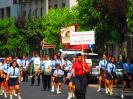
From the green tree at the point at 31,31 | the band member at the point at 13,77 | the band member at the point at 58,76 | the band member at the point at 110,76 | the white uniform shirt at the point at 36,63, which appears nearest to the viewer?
the band member at the point at 13,77

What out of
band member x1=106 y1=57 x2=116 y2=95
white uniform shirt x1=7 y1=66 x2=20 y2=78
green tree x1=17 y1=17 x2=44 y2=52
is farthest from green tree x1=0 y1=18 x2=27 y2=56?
white uniform shirt x1=7 y1=66 x2=20 y2=78

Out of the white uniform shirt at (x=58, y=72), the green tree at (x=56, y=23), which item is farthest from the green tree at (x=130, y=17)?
the green tree at (x=56, y=23)

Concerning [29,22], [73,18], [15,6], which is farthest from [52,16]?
[15,6]

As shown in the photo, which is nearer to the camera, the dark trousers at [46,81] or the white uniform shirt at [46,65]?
the white uniform shirt at [46,65]

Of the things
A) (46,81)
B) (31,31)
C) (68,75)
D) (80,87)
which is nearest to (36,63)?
(46,81)

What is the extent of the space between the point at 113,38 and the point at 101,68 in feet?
36.8

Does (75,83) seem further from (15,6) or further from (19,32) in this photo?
(15,6)

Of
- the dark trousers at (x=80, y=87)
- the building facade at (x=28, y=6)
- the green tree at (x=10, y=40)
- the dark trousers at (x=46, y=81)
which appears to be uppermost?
the building facade at (x=28, y=6)

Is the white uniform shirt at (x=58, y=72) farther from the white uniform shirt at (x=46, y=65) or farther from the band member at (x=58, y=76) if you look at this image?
the white uniform shirt at (x=46, y=65)

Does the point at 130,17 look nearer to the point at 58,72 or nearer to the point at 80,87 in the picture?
the point at 58,72

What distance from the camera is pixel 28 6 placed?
82.8 meters

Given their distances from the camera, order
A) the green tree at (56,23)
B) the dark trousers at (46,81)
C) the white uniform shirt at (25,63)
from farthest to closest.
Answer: the green tree at (56,23) < the white uniform shirt at (25,63) < the dark trousers at (46,81)

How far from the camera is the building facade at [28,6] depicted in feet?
238

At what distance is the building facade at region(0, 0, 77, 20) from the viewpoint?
72613 millimetres
